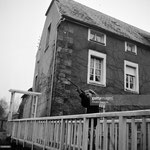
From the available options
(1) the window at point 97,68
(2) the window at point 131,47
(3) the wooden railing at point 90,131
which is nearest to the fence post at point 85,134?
(3) the wooden railing at point 90,131

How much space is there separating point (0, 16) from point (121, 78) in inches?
1896

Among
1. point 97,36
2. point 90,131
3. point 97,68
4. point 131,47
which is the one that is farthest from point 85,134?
point 131,47

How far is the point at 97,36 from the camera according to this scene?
1184cm

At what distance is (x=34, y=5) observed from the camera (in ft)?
210

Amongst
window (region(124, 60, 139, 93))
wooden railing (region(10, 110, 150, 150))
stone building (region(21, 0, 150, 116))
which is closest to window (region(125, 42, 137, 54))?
stone building (region(21, 0, 150, 116))

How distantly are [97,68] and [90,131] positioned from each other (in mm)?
7908

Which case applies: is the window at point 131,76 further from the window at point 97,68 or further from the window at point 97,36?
the window at point 97,36

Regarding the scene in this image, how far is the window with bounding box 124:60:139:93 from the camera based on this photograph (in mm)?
12180

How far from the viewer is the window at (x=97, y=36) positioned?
1150cm

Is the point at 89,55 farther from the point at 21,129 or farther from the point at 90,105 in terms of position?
the point at 90,105

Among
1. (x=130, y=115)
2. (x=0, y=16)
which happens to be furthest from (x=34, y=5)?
(x=130, y=115)

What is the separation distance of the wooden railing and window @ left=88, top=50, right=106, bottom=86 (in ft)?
16.1

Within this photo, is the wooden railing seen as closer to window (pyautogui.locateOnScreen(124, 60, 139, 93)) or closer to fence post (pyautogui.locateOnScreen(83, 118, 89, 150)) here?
fence post (pyautogui.locateOnScreen(83, 118, 89, 150))

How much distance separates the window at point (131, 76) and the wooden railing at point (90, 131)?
7.41m
